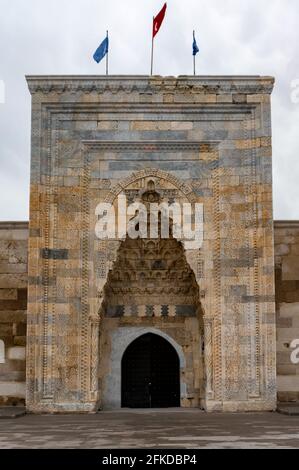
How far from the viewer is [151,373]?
51.1 ft

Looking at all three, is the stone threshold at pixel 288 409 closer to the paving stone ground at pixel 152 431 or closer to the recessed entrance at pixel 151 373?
the paving stone ground at pixel 152 431

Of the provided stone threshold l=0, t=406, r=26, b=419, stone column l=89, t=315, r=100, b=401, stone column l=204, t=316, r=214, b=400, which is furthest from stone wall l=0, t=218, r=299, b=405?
stone column l=204, t=316, r=214, b=400

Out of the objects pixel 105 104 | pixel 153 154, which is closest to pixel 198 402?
pixel 153 154

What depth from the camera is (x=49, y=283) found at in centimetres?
1469

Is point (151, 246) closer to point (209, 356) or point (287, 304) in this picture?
point (209, 356)

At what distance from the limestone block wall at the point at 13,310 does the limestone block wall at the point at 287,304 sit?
17.3 feet

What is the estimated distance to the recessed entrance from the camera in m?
15.5

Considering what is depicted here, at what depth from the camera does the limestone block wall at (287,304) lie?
50.9 ft

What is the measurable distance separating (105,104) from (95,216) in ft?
7.49

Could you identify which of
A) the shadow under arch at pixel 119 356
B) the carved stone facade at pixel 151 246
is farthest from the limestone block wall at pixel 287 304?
the shadow under arch at pixel 119 356

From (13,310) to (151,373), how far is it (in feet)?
10.3
